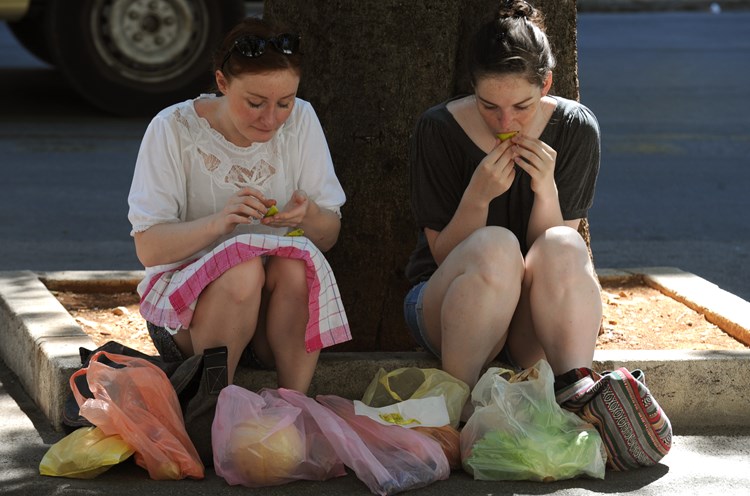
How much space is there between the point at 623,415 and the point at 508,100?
0.94 m

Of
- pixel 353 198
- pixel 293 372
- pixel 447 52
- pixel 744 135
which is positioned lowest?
pixel 744 135

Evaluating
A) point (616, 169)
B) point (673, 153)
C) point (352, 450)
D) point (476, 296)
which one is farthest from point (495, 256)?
point (673, 153)

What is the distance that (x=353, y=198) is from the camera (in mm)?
4605

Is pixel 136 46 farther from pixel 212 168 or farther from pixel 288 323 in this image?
pixel 288 323

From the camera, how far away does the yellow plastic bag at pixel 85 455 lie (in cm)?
352

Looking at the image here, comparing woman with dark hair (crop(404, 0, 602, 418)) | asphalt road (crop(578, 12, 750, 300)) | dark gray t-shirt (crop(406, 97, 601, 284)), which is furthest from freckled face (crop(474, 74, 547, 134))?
asphalt road (crop(578, 12, 750, 300))

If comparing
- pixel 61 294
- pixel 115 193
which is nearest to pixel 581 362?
pixel 61 294

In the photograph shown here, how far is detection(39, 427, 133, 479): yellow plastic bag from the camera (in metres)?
3.52

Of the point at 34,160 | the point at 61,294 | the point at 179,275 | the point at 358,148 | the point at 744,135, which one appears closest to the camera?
the point at 179,275

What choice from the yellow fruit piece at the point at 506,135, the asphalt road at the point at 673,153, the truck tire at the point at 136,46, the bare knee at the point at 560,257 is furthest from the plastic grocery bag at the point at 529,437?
the truck tire at the point at 136,46

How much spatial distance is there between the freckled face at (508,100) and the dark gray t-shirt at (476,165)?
16 centimetres

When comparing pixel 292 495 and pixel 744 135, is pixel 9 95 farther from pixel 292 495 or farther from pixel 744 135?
pixel 292 495

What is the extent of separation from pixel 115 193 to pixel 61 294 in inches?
112

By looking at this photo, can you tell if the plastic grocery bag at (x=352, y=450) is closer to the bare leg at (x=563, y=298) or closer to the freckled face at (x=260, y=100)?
the bare leg at (x=563, y=298)
